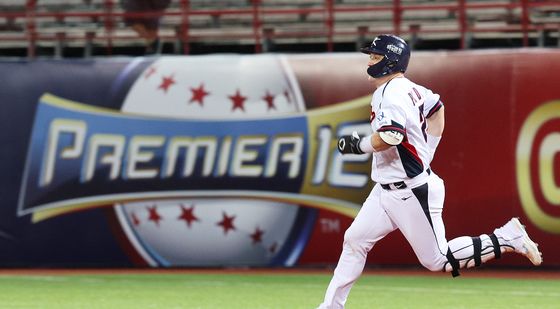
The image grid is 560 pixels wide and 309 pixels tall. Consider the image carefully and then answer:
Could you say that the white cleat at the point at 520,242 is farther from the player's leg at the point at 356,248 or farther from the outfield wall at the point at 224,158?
the outfield wall at the point at 224,158

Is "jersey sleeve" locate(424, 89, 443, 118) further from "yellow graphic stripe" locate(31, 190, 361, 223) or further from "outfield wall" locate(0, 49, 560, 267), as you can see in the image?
"yellow graphic stripe" locate(31, 190, 361, 223)

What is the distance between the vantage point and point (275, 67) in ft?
48.9

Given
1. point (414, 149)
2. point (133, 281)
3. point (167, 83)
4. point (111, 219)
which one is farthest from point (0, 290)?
point (414, 149)

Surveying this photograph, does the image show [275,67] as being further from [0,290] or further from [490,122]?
[0,290]

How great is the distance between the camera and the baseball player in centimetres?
877

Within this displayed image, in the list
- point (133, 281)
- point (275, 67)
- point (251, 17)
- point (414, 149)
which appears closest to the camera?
point (414, 149)

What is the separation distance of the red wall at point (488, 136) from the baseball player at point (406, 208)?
18.4ft

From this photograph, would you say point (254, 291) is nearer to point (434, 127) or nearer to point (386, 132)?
point (434, 127)

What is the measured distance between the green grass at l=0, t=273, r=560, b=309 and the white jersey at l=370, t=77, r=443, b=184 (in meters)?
2.35

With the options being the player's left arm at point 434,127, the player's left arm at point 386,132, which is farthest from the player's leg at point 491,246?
the player's left arm at point 386,132

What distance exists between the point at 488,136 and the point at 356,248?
19.9 ft

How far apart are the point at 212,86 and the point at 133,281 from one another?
8.80 feet

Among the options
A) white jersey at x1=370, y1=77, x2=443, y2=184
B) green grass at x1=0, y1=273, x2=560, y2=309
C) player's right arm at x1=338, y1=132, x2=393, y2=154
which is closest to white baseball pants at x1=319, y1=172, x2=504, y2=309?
white jersey at x1=370, y1=77, x2=443, y2=184

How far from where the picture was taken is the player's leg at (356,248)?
A: 8812 mm
